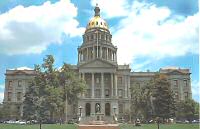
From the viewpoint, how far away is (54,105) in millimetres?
49062

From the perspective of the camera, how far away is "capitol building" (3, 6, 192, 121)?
85312mm

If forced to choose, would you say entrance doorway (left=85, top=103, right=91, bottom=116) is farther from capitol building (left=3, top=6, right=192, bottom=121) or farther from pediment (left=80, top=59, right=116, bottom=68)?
pediment (left=80, top=59, right=116, bottom=68)

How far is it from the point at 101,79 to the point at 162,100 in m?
38.0

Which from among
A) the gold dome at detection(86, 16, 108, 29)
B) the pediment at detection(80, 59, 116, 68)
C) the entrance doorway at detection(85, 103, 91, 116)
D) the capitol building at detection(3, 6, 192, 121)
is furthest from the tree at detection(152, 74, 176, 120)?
the gold dome at detection(86, 16, 108, 29)

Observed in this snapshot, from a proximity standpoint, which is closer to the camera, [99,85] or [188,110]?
[188,110]

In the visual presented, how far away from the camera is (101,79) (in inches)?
3425

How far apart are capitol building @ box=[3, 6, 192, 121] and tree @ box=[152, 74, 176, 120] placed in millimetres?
27706

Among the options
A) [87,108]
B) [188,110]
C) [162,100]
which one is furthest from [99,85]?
[162,100]

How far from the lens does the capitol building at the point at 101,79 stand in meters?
85.3

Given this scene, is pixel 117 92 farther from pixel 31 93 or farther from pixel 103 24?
pixel 31 93

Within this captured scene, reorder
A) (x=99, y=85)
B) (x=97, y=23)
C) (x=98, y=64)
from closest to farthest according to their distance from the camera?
(x=98, y=64) → (x=99, y=85) → (x=97, y=23)

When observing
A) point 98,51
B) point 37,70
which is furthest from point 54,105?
point 98,51

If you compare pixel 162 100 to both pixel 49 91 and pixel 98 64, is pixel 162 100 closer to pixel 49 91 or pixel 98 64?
pixel 49 91

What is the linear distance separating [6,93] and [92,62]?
26.0m
